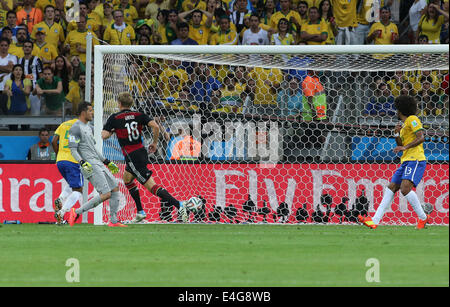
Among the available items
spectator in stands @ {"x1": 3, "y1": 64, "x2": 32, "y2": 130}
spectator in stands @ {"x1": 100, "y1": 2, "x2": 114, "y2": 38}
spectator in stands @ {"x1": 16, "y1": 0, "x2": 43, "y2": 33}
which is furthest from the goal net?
spectator in stands @ {"x1": 16, "y1": 0, "x2": 43, "y2": 33}

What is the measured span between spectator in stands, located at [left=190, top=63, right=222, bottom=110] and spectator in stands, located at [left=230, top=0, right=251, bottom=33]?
3156 mm

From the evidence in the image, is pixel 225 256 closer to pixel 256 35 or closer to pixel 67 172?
pixel 67 172

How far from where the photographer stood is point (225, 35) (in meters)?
17.7

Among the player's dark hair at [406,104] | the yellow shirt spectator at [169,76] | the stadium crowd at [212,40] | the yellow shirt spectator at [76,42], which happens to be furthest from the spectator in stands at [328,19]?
the player's dark hair at [406,104]

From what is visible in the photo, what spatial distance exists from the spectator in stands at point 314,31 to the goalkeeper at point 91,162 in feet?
20.5

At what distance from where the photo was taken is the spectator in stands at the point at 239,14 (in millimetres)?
18023

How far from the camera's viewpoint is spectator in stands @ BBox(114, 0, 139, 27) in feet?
61.0

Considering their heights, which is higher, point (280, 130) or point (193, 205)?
point (280, 130)

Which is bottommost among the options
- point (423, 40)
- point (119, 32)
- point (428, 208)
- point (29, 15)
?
point (428, 208)

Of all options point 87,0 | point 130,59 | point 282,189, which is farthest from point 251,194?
point 87,0

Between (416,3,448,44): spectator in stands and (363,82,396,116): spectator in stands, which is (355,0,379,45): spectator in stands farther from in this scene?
(363,82,396,116): spectator in stands

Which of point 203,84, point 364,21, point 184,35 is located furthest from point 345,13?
point 203,84

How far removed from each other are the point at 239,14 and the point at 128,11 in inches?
96.7

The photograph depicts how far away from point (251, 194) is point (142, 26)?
5200 millimetres
